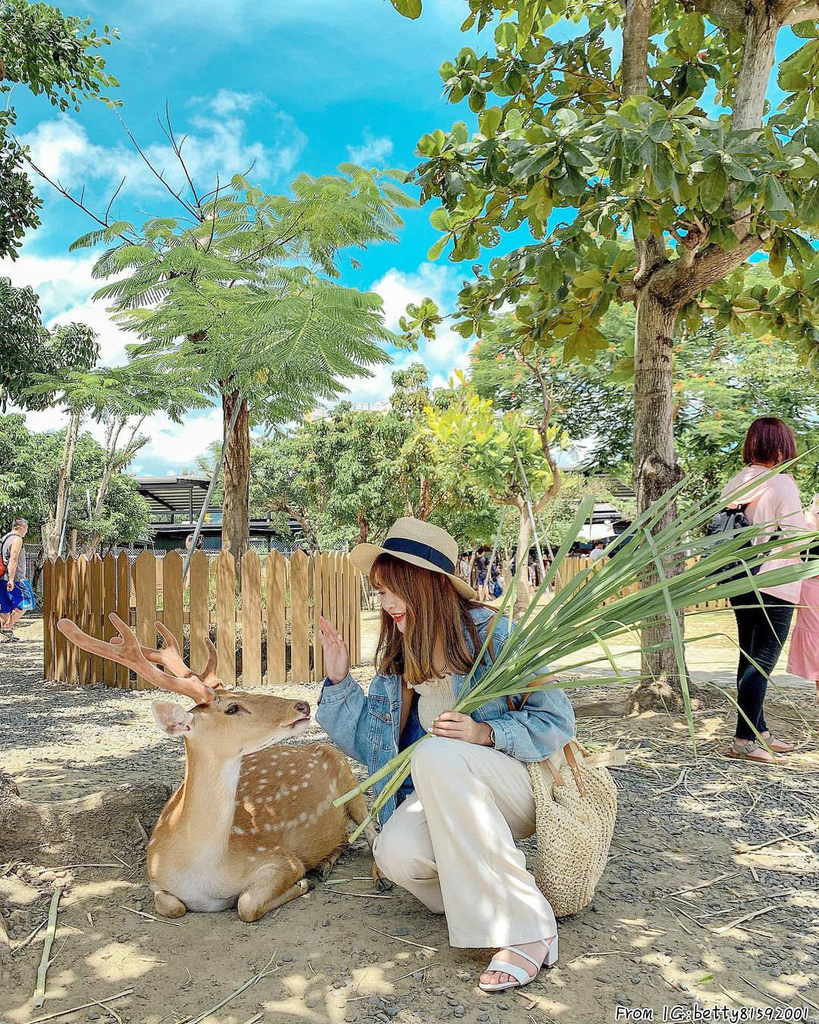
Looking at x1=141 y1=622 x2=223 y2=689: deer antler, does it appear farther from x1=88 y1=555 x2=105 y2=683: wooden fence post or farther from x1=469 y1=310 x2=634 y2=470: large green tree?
x1=469 y1=310 x2=634 y2=470: large green tree

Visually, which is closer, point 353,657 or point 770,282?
point 353,657

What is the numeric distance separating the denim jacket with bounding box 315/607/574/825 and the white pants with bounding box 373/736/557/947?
100 mm

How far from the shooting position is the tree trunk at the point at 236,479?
28.6ft

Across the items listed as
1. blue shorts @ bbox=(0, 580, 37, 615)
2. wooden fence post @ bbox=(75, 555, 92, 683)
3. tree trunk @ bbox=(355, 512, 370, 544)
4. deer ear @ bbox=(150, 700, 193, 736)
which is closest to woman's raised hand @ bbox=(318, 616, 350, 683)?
deer ear @ bbox=(150, 700, 193, 736)

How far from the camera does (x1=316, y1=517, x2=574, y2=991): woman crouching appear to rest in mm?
2107

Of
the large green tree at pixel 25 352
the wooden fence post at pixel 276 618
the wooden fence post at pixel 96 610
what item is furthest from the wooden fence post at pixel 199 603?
the large green tree at pixel 25 352

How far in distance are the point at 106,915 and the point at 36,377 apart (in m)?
7.54

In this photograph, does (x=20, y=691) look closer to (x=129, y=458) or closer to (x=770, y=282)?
(x=770, y=282)

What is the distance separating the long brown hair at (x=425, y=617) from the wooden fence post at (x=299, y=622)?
5.13m

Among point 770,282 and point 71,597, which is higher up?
point 770,282

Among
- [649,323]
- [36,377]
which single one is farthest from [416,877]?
[36,377]

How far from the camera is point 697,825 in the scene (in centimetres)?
337

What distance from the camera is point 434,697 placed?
101 inches

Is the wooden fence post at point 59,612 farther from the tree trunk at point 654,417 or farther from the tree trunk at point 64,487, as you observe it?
the tree trunk at point 64,487
